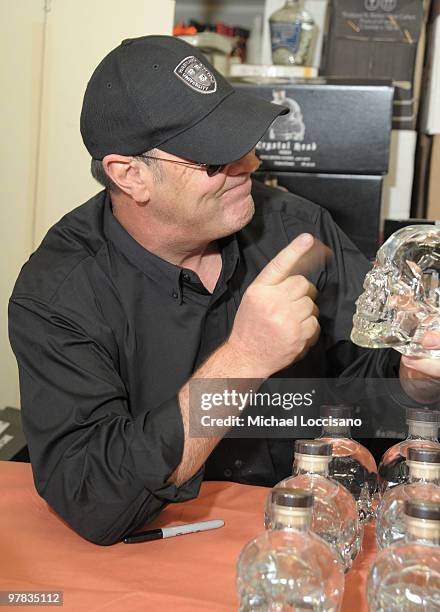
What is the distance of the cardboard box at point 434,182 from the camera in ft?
7.14

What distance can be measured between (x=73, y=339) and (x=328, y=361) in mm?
500

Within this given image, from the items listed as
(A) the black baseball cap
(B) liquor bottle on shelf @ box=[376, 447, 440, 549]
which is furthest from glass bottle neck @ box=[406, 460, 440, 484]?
(A) the black baseball cap

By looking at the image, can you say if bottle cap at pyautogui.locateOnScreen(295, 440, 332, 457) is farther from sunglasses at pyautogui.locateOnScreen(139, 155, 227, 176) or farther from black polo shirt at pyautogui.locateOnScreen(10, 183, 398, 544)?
sunglasses at pyautogui.locateOnScreen(139, 155, 227, 176)

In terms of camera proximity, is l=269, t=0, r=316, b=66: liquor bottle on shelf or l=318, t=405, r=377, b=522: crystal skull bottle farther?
l=269, t=0, r=316, b=66: liquor bottle on shelf

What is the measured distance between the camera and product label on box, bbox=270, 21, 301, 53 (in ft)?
7.18

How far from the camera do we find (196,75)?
1.33 metres

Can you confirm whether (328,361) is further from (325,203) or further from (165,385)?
(325,203)

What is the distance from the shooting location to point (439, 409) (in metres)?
1.29

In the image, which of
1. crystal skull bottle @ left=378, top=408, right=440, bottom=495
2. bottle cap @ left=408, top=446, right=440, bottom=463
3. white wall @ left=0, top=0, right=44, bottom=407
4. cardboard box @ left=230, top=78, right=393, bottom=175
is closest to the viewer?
bottle cap @ left=408, top=446, right=440, bottom=463

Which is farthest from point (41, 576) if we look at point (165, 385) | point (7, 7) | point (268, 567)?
point (7, 7)

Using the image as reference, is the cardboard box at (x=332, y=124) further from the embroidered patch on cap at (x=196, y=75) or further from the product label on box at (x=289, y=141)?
the embroidered patch on cap at (x=196, y=75)

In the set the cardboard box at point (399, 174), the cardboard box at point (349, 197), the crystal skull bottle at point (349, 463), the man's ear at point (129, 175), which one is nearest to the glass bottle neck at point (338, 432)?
the crystal skull bottle at point (349, 463)

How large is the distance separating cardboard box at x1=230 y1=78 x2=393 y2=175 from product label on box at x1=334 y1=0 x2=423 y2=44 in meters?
0.28

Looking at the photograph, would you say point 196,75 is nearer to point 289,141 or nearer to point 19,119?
point 289,141
